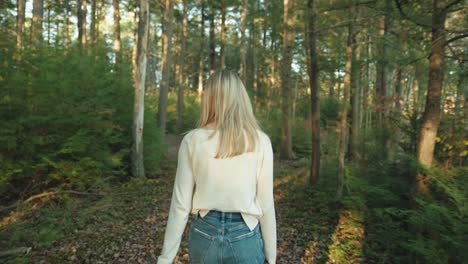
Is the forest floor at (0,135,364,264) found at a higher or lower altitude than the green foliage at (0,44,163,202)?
lower

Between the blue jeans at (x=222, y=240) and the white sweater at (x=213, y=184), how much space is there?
0.16ft

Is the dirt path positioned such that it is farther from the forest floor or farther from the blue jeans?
the blue jeans

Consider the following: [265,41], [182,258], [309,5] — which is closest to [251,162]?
[182,258]

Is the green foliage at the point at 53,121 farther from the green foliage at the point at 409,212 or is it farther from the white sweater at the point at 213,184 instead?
the green foliage at the point at 409,212

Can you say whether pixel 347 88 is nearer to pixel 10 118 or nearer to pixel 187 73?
pixel 10 118

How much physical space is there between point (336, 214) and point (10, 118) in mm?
7978

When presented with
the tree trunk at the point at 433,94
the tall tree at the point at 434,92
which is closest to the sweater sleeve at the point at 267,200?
the tree trunk at the point at 433,94

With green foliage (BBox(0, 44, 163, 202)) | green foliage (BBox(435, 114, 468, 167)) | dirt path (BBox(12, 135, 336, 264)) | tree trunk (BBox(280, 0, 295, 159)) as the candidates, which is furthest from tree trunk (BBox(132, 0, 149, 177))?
green foliage (BBox(435, 114, 468, 167))

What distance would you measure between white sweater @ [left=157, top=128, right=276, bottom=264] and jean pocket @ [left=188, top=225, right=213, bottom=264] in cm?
9

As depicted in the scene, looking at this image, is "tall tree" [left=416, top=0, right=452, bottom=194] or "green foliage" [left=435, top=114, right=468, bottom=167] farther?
"green foliage" [left=435, top=114, right=468, bottom=167]

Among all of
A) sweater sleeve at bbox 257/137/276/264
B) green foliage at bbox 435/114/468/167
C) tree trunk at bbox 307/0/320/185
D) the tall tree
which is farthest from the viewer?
tree trunk at bbox 307/0/320/185

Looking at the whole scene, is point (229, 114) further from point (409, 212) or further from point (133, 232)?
point (133, 232)

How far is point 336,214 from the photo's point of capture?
7.66 meters

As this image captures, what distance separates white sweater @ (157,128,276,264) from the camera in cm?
209
